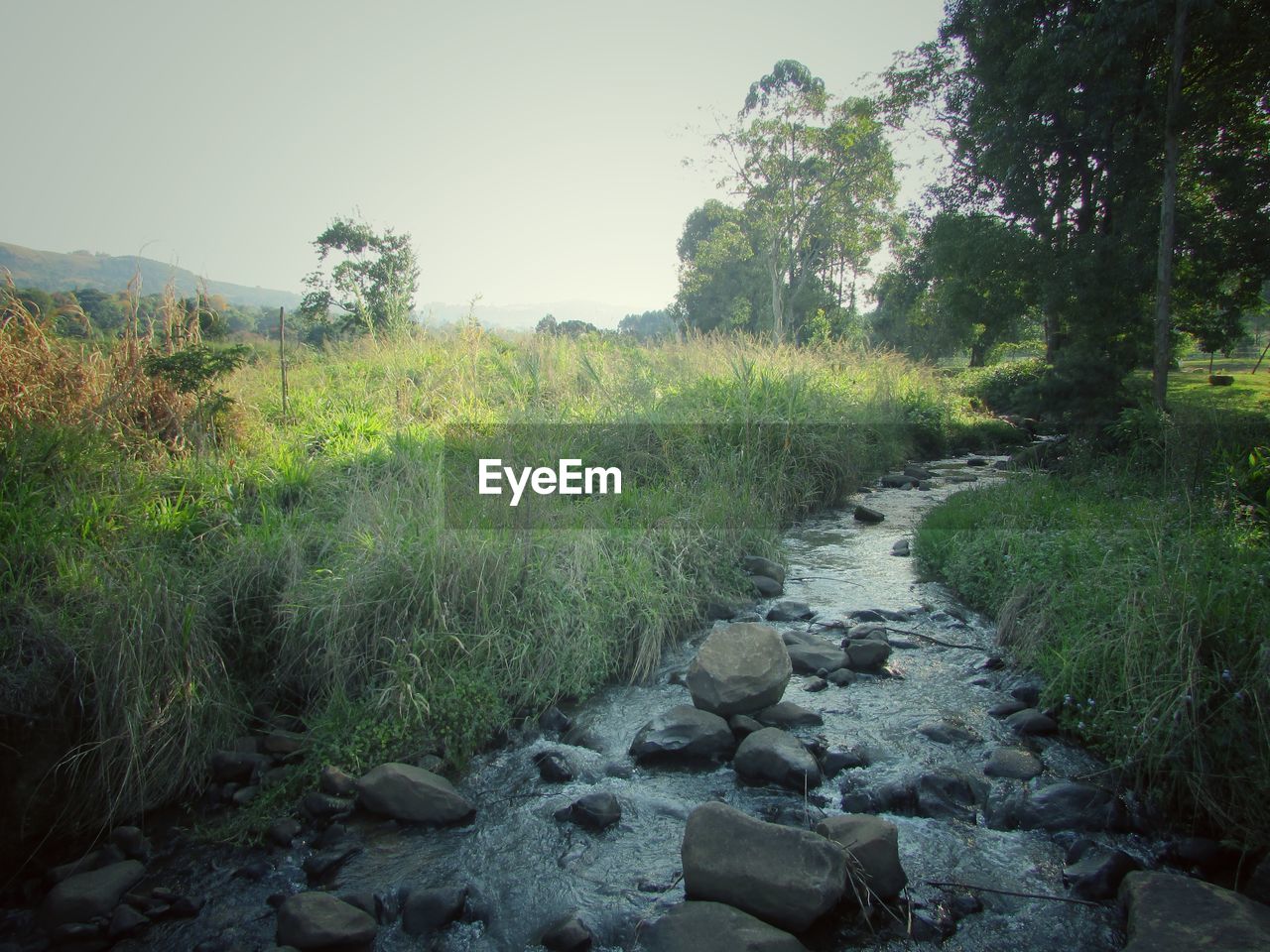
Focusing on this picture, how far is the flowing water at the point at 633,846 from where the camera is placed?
2645 millimetres

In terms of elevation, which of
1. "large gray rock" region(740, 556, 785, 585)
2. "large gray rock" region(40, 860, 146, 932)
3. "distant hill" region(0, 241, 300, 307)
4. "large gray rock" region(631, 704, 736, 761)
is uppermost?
"distant hill" region(0, 241, 300, 307)

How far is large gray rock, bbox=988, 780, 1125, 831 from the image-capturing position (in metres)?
3.05

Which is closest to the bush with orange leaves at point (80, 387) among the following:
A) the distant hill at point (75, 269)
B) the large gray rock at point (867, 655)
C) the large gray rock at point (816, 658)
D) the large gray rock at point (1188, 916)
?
the distant hill at point (75, 269)

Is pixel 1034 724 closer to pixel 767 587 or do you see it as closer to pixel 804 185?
pixel 767 587

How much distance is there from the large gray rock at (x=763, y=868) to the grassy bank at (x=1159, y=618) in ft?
5.03

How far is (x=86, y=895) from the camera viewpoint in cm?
280

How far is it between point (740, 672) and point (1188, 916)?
2.09 metres

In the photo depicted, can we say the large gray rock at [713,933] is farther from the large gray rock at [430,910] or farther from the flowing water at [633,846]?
the large gray rock at [430,910]

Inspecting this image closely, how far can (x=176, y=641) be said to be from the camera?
3689mm

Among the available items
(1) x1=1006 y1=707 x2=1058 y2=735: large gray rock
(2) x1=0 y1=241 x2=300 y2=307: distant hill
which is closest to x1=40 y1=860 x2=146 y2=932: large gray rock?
(1) x1=1006 y1=707 x2=1058 y2=735: large gray rock

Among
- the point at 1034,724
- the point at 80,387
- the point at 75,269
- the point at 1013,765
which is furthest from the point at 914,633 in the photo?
the point at 75,269

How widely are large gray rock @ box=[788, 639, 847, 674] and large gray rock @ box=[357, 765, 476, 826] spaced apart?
87.4 inches

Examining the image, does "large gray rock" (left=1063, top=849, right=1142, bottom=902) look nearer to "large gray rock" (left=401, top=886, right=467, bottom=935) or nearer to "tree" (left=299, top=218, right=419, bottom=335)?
"large gray rock" (left=401, top=886, right=467, bottom=935)

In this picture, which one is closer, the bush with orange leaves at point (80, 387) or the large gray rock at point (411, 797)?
the large gray rock at point (411, 797)
